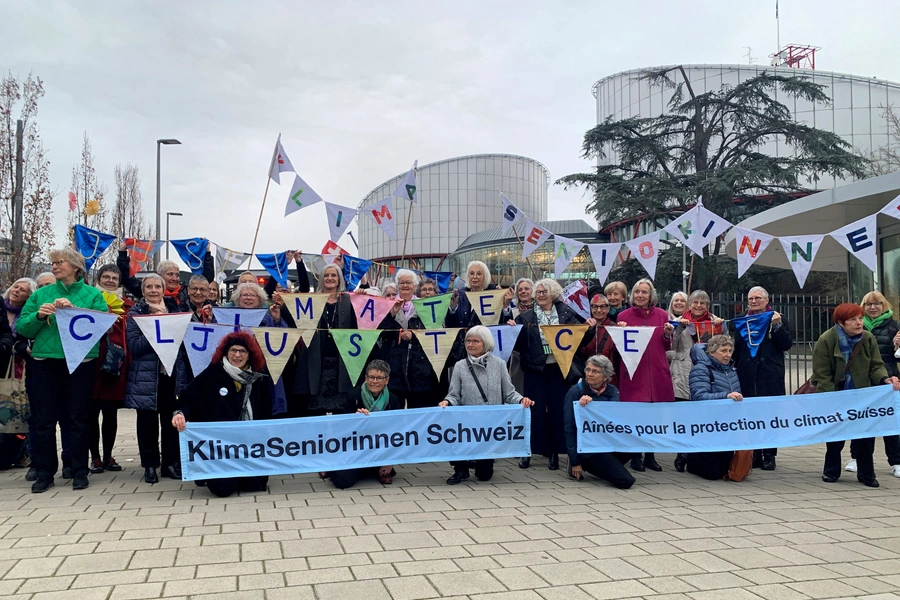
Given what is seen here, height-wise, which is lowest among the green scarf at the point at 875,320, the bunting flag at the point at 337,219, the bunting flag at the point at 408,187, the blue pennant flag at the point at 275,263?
the green scarf at the point at 875,320

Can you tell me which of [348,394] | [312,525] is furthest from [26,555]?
[348,394]

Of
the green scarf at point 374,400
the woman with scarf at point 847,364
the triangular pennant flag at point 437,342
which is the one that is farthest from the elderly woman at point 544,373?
the woman with scarf at point 847,364

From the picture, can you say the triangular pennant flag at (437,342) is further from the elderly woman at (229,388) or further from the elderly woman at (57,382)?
the elderly woman at (57,382)

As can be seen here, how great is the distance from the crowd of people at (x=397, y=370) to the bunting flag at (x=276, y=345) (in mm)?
133

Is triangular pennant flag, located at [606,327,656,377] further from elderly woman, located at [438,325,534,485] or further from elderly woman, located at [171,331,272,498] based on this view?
elderly woman, located at [171,331,272,498]

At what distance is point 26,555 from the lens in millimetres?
4172

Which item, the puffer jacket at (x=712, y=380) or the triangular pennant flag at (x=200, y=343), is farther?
the puffer jacket at (x=712, y=380)

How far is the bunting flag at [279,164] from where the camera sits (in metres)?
10.1

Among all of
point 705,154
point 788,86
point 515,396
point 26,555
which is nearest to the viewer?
point 26,555

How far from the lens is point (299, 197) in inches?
410

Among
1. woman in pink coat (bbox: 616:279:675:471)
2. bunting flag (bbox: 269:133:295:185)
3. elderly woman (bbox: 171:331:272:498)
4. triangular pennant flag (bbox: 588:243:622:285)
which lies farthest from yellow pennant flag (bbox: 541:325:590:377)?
bunting flag (bbox: 269:133:295:185)

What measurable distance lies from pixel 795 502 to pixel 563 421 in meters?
2.23

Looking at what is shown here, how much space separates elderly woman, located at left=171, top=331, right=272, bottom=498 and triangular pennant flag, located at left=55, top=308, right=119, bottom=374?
90 centimetres

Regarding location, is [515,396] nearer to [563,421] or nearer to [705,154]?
[563,421]
